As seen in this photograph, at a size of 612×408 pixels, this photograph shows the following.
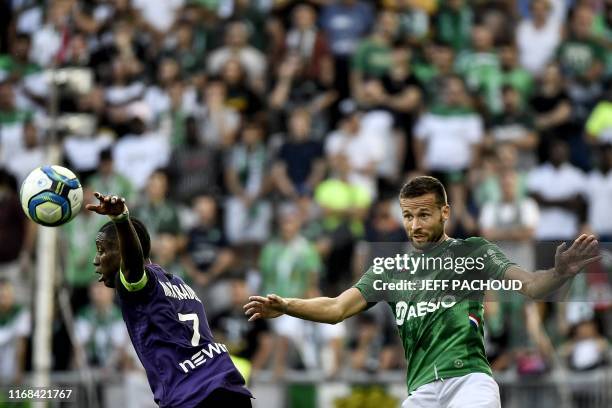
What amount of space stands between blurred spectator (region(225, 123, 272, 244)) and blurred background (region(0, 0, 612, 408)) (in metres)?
0.03

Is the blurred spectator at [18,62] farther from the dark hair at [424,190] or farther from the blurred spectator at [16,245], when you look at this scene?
the dark hair at [424,190]

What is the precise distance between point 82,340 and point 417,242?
9614mm

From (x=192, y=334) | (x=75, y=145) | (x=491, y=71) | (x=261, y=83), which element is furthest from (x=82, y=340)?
(x=192, y=334)

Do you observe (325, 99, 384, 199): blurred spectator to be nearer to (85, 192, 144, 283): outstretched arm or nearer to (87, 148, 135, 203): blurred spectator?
(87, 148, 135, 203): blurred spectator

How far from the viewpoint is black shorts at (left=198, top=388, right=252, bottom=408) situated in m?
9.29

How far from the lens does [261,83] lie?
2028cm

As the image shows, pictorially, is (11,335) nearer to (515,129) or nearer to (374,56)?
(374,56)

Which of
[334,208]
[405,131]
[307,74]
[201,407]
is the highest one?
[307,74]

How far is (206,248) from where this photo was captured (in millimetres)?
18172

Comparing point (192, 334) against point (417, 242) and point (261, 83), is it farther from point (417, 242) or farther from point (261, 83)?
point (261, 83)

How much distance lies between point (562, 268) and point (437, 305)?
97cm

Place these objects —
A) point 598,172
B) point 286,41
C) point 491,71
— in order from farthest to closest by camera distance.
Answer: point 286,41 → point 491,71 → point 598,172

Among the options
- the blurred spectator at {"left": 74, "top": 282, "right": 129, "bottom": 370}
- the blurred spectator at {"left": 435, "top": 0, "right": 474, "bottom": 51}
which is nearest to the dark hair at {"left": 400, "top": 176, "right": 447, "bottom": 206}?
the blurred spectator at {"left": 74, "top": 282, "right": 129, "bottom": 370}

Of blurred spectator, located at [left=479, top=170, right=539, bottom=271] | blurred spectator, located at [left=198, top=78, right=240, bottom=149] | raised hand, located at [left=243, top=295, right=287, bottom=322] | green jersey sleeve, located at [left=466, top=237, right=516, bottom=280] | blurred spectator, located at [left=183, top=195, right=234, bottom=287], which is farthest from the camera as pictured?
blurred spectator, located at [left=198, top=78, right=240, bottom=149]
